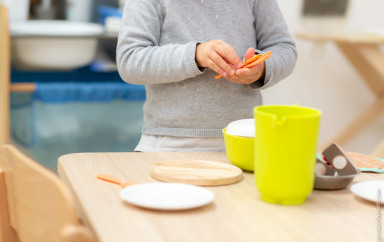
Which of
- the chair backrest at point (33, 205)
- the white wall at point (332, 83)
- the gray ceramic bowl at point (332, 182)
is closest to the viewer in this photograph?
the chair backrest at point (33, 205)

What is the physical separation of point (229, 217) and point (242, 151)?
194mm

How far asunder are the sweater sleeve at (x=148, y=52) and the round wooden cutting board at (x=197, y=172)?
0.21m

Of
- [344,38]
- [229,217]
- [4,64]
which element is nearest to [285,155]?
[229,217]

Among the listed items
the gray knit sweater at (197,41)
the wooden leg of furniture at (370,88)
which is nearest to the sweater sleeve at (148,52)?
the gray knit sweater at (197,41)

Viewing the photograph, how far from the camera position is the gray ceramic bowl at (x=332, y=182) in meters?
0.71

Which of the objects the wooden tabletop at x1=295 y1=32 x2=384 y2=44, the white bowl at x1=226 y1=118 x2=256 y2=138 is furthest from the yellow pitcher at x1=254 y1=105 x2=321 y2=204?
the wooden tabletop at x1=295 y1=32 x2=384 y2=44

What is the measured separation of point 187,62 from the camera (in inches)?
36.7

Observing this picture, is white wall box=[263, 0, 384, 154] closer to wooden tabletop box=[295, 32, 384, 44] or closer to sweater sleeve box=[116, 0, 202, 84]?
wooden tabletop box=[295, 32, 384, 44]

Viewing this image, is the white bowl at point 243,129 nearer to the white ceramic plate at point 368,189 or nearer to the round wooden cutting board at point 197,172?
the round wooden cutting board at point 197,172

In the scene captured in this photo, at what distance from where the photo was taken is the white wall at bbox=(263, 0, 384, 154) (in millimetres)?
2564

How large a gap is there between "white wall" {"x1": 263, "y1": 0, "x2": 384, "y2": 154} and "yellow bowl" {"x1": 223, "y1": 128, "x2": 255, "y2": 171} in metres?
1.76

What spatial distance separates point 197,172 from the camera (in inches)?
29.4

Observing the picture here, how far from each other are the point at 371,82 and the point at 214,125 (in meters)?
1.80

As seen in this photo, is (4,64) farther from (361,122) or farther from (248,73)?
(361,122)
